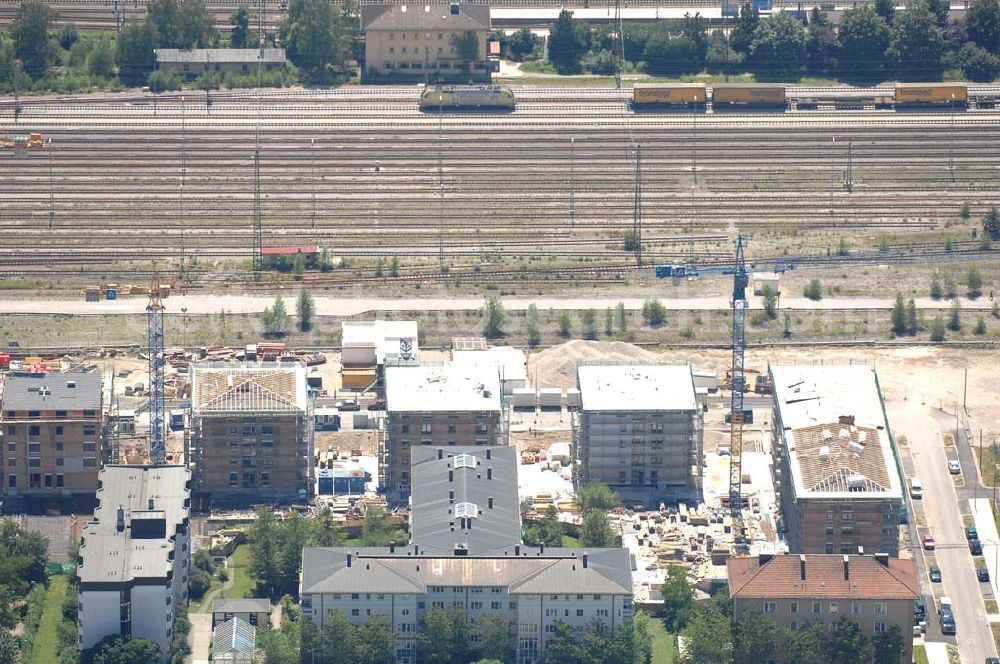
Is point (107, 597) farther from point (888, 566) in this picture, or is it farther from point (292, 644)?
point (888, 566)

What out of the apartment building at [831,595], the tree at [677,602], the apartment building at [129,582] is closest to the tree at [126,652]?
the apartment building at [129,582]

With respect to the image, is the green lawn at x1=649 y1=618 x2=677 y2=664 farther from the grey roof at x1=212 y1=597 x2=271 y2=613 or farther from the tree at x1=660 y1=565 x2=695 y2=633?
the grey roof at x1=212 y1=597 x2=271 y2=613

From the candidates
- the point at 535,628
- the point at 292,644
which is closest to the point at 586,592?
the point at 535,628

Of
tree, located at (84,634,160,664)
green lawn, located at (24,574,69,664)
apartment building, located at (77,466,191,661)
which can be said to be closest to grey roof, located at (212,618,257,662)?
apartment building, located at (77,466,191,661)

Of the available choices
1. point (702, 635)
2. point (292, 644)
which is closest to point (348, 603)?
point (292, 644)

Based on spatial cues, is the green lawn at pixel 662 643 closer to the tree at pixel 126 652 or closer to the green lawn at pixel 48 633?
the tree at pixel 126 652

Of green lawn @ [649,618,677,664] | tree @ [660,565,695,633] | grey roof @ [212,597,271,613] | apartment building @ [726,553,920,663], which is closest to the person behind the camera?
apartment building @ [726,553,920,663]
